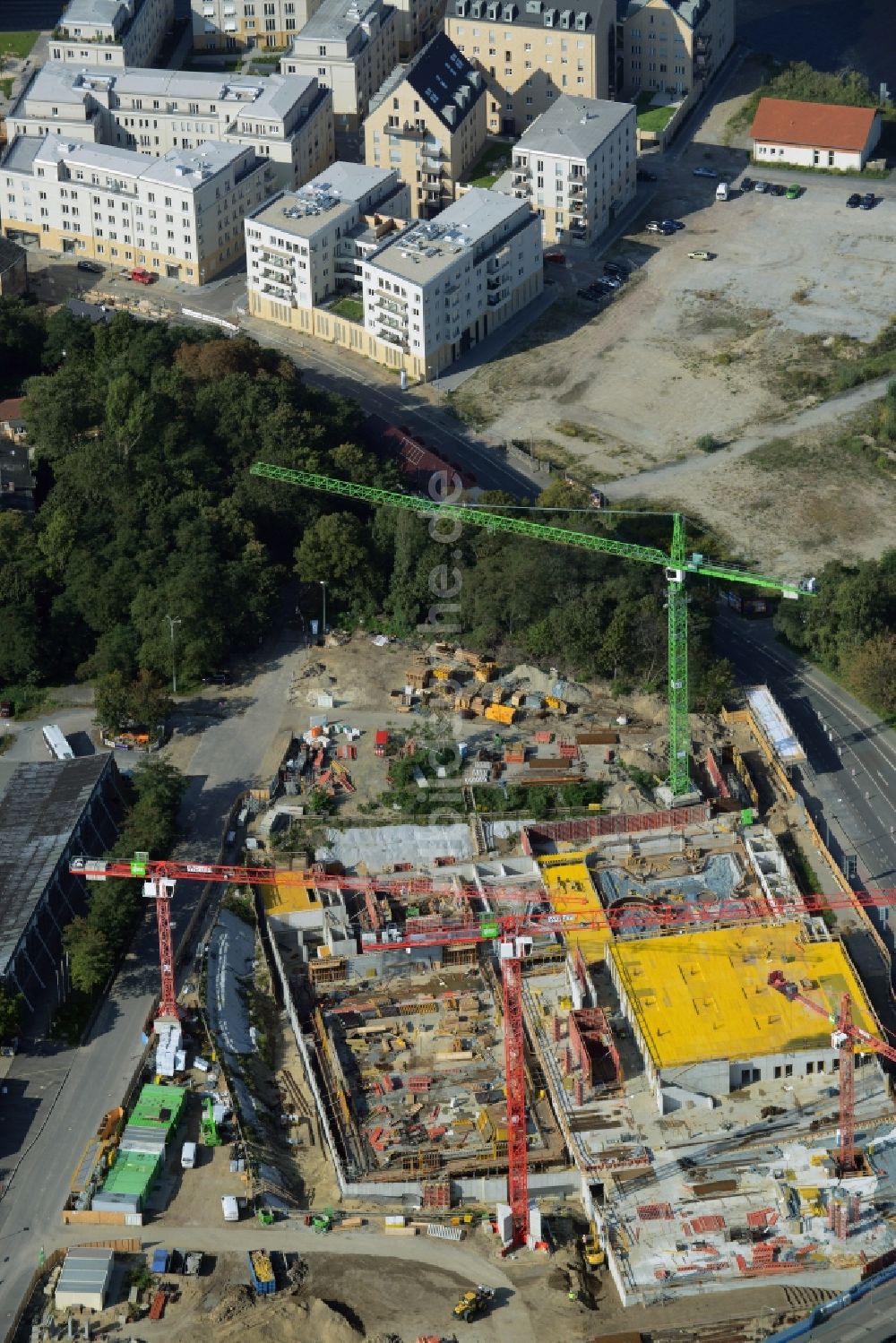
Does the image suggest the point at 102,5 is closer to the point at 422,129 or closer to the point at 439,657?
the point at 422,129

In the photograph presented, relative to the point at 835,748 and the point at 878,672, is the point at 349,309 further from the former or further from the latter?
the point at 835,748

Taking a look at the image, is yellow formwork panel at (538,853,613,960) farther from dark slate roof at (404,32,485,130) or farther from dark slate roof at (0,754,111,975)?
dark slate roof at (404,32,485,130)

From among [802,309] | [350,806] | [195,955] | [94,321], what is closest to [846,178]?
[802,309]

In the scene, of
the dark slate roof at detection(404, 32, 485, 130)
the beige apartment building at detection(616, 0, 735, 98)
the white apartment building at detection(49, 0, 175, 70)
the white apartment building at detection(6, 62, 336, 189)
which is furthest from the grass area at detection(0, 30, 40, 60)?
the beige apartment building at detection(616, 0, 735, 98)

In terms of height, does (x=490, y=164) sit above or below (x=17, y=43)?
below

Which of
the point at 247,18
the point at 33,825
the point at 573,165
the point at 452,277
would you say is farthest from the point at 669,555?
the point at 247,18

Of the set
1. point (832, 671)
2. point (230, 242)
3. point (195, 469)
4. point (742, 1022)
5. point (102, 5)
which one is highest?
point (102, 5)
